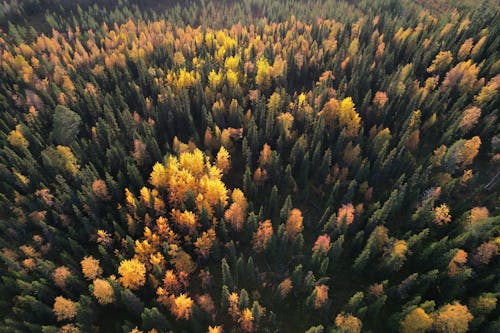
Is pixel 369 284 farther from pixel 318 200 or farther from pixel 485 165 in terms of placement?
pixel 485 165

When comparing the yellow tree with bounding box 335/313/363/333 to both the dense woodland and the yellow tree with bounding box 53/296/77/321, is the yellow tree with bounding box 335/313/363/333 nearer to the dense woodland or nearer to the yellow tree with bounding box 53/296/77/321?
the dense woodland

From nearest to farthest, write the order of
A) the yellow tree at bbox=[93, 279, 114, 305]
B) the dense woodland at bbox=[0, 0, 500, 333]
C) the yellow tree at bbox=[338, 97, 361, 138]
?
the yellow tree at bbox=[93, 279, 114, 305]
the dense woodland at bbox=[0, 0, 500, 333]
the yellow tree at bbox=[338, 97, 361, 138]

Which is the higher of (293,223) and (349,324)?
(293,223)

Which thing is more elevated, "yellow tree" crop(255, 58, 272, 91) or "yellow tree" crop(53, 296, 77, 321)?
"yellow tree" crop(255, 58, 272, 91)

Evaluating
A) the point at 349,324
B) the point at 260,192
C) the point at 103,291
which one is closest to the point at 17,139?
the point at 103,291

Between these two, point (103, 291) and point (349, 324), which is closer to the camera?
point (349, 324)

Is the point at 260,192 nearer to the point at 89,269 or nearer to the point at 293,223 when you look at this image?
the point at 293,223

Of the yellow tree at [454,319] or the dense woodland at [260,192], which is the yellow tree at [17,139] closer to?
the dense woodland at [260,192]

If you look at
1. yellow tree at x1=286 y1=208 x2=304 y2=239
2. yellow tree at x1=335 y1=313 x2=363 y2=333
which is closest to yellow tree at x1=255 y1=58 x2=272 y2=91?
yellow tree at x1=286 y1=208 x2=304 y2=239
